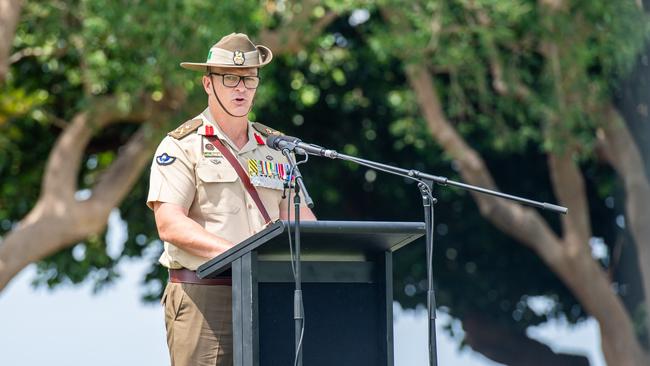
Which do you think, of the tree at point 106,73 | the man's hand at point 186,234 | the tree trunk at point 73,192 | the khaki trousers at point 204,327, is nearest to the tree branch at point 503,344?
the tree at point 106,73

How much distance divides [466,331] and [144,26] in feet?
25.3

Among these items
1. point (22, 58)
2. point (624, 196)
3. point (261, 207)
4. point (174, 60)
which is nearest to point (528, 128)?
point (624, 196)

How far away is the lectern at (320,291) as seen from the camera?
13.9ft

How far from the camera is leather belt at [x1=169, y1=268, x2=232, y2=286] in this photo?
4562mm

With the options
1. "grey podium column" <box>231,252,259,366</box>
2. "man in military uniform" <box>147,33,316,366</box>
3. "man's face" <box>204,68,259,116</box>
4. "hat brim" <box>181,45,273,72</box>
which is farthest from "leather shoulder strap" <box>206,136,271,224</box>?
"grey podium column" <box>231,252,259,366</box>

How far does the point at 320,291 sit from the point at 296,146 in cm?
49

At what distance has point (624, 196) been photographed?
1633 centimetres

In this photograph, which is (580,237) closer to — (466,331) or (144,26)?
(466,331)

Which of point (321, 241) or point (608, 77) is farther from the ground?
point (608, 77)

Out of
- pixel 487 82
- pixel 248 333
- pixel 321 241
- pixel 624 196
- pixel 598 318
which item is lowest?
pixel 248 333

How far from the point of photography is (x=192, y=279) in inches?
181

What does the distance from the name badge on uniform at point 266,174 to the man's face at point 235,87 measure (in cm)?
19

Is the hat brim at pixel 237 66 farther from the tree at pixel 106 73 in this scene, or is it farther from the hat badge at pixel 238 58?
the tree at pixel 106 73

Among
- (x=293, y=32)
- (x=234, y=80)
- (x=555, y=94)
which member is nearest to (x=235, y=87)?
(x=234, y=80)
